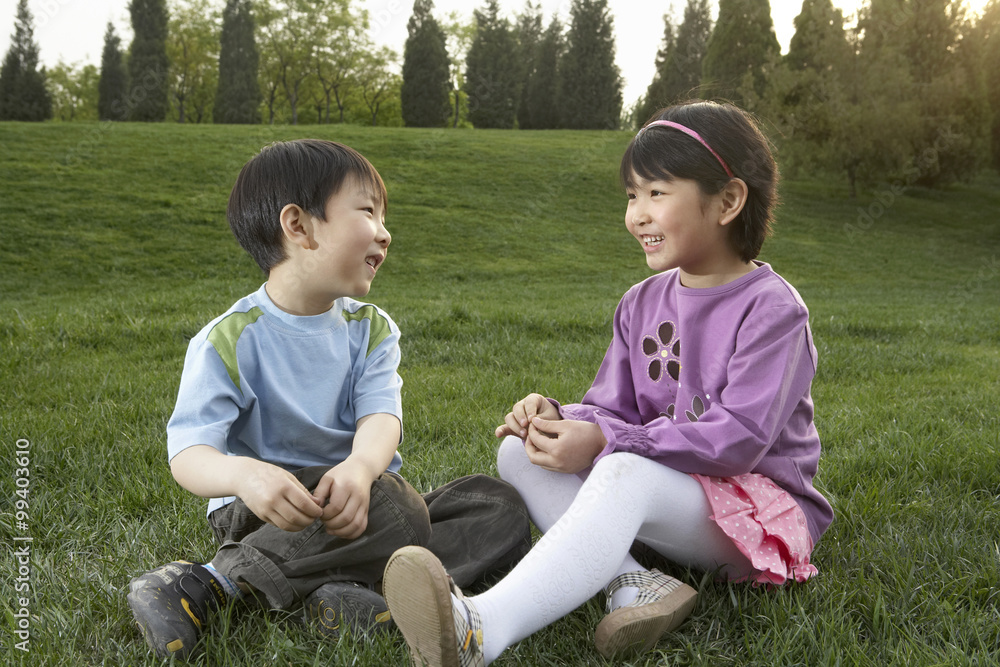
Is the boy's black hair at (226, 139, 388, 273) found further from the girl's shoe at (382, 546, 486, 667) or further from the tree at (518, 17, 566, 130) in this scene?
the tree at (518, 17, 566, 130)

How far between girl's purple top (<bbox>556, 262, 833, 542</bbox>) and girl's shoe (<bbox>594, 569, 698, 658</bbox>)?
27cm

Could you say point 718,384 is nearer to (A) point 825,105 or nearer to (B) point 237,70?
(A) point 825,105

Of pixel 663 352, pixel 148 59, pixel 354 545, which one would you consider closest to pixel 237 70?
pixel 148 59

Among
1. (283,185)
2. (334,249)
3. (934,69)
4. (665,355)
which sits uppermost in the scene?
(934,69)

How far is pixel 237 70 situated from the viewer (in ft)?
108


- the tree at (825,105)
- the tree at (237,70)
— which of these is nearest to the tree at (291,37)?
the tree at (237,70)

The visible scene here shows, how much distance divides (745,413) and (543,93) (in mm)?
37250

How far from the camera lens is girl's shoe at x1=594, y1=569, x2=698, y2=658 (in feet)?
5.17

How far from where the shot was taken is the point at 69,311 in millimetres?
6098

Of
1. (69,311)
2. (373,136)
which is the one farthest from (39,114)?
(69,311)

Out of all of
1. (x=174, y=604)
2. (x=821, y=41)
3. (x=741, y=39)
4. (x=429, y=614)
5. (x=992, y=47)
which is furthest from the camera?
(x=741, y=39)

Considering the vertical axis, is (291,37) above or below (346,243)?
above

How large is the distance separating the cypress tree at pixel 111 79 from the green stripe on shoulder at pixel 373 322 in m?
35.2

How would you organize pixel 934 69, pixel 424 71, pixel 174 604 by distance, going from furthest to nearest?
pixel 424 71, pixel 934 69, pixel 174 604
